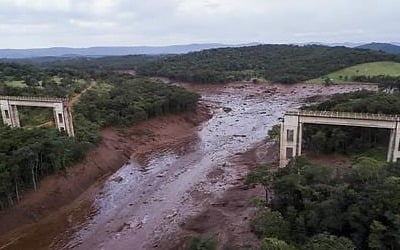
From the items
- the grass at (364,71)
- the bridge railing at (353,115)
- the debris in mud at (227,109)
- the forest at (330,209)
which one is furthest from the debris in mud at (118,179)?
the grass at (364,71)

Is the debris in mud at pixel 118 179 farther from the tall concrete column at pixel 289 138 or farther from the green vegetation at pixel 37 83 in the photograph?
the green vegetation at pixel 37 83

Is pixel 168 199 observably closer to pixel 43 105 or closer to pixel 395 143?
pixel 43 105

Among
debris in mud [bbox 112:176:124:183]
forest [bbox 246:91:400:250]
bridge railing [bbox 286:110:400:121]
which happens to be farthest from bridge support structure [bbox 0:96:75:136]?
forest [bbox 246:91:400:250]

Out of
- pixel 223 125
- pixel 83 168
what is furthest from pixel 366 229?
pixel 223 125

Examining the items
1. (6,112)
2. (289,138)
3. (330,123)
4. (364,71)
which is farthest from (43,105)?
(364,71)

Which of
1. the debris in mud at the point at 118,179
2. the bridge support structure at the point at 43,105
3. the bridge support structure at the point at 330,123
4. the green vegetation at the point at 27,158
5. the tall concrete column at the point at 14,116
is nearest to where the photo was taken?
the green vegetation at the point at 27,158
